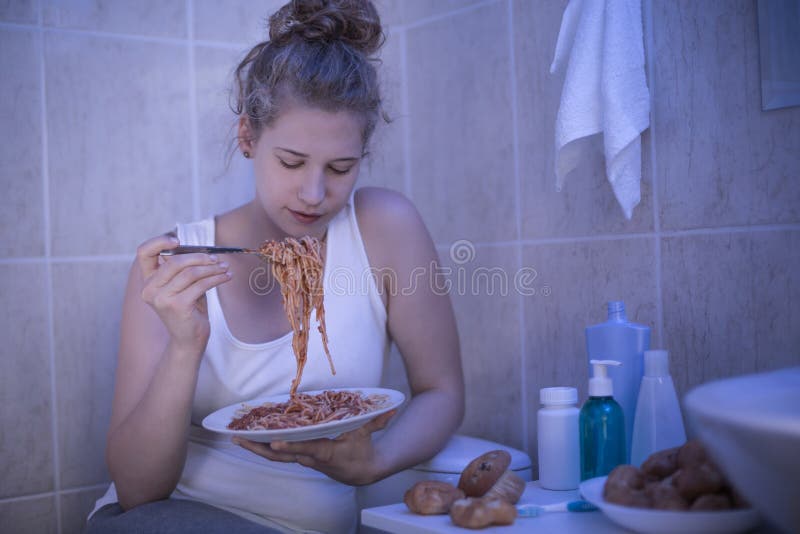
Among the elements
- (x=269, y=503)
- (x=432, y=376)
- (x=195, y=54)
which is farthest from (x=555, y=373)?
(x=195, y=54)

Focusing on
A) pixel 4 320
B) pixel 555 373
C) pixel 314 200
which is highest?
pixel 314 200

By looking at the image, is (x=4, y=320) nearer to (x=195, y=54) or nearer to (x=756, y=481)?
(x=195, y=54)

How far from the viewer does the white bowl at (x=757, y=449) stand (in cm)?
84

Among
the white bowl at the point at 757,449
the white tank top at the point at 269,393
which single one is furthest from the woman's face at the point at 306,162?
the white bowl at the point at 757,449

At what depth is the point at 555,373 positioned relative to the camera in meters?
2.12

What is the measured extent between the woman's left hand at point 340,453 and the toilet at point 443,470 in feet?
0.70

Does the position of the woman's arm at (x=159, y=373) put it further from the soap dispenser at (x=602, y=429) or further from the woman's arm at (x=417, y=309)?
the soap dispenser at (x=602, y=429)

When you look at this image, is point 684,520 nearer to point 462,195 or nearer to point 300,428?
point 300,428

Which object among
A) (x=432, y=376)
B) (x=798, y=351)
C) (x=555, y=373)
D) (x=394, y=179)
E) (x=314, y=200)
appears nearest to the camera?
(x=798, y=351)

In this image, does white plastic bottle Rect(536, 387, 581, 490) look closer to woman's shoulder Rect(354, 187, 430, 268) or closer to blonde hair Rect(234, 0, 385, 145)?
woman's shoulder Rect(354, 187, 430, 268)

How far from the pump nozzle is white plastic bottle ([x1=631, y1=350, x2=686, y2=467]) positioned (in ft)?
0.21

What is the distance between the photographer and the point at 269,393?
1.85 meters

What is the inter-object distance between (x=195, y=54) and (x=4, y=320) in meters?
0.90

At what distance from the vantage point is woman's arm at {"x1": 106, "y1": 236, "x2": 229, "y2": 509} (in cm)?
150
